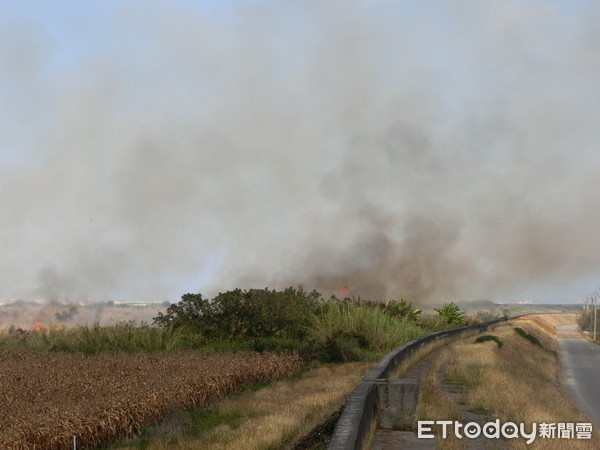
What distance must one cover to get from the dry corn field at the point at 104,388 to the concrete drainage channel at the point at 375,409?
342cm

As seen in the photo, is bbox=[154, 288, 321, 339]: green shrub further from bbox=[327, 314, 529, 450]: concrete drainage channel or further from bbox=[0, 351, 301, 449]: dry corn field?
bbox=[327, 314, 529, 450]: concrete drainage channel

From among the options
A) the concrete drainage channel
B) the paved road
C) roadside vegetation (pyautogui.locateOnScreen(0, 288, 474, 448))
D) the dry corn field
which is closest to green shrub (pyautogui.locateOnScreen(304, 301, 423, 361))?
roadside vegetation (pyautogui.locateOnScreen(0, 288, 474, 448))

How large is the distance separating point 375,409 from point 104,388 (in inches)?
200

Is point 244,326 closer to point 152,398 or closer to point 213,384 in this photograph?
point 213,384

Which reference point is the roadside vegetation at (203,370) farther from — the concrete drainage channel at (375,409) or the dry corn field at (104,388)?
the concrete drainage channel at (375,409)

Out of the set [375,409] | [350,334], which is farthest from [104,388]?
[350,334]

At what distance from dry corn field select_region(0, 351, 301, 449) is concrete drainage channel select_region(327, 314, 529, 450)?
3.42 metres

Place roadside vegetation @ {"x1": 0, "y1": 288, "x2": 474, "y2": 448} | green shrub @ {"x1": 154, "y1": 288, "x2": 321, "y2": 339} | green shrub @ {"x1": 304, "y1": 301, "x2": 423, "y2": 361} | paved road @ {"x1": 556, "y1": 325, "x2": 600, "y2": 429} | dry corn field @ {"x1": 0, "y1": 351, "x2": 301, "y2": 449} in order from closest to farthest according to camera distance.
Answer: dry corn field @ {"x1": 0, "y1": 351, "x2": 301, "y2": 449} < roadside vegetation @ {"x1": 0, "y1": 288, "x2": 474, "y2": 448} < green shrub @ {"x1": 304, "y1": 301, "x2": 423, "y2": 361} < green shrub @ {"x1": 154, "y1": 288, "x2": 321, "y2": 339} < paved road @ {"x1": 556, "y1": 325, "x2": 600, "y2": 429}

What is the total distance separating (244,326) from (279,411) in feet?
43.3

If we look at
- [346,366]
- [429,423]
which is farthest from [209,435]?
[346,366]

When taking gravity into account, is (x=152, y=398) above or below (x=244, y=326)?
below

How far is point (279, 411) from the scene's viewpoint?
13.0m

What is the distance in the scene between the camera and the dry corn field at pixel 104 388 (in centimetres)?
1024

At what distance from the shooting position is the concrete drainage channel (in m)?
8.67
